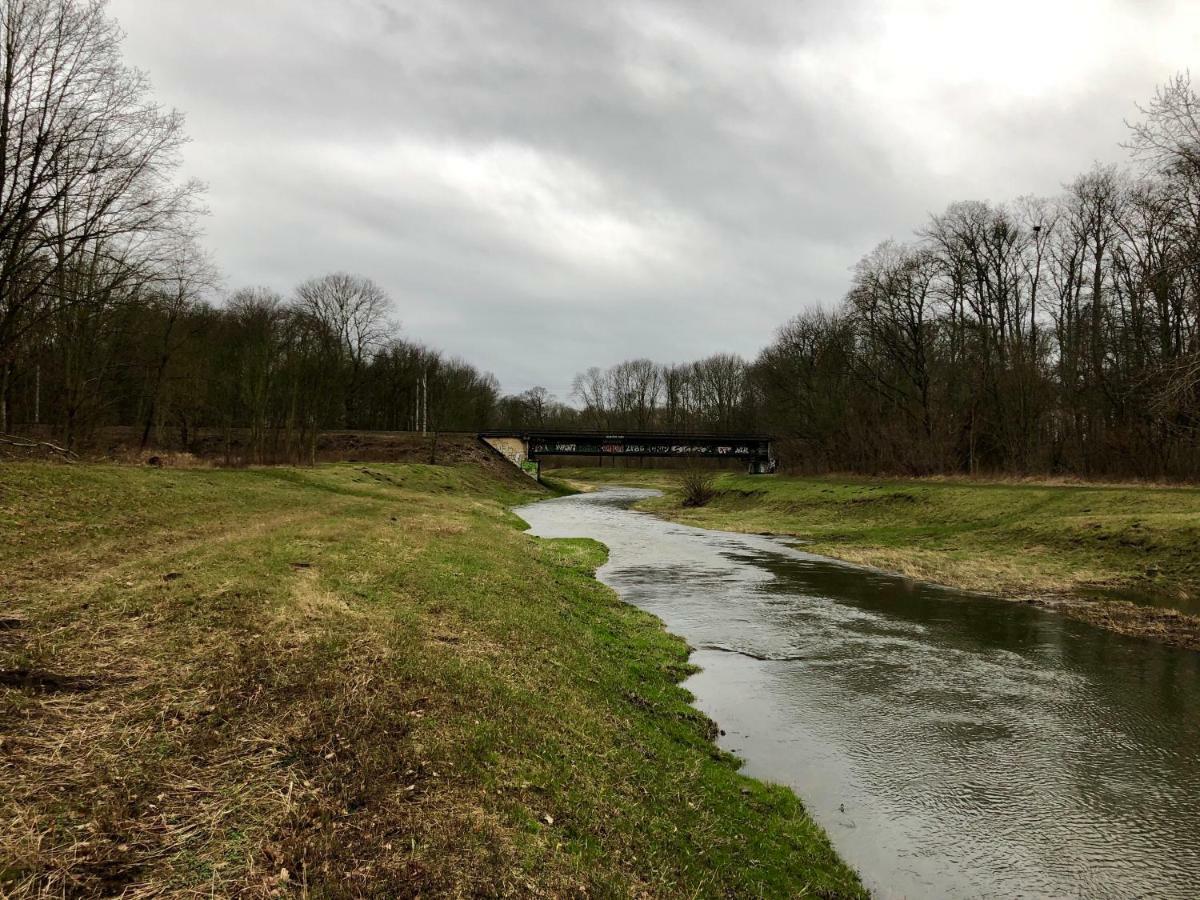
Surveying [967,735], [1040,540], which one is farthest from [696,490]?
[967,735]

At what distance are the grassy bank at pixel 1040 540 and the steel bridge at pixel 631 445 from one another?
32649mm

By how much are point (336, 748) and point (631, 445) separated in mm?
71319

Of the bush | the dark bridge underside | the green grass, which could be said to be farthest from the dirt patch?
the dark bridge underside

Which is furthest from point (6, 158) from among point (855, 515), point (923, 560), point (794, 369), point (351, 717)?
point (794, 369)

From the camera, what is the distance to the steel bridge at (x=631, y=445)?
72.9 m

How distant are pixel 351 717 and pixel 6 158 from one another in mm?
18020

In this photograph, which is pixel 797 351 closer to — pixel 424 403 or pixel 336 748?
pixel 424 403

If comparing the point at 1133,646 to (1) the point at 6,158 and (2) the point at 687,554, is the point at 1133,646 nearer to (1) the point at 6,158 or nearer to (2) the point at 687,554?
(2) the point at 687,554

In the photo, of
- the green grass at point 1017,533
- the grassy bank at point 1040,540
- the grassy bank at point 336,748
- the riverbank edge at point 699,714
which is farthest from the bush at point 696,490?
the grassy bank at point 336,748

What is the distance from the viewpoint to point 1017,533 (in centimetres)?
2427

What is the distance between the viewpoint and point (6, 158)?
15.1 meters

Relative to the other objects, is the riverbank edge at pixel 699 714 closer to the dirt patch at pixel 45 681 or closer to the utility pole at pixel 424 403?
the dirt patch at pixel 45 681

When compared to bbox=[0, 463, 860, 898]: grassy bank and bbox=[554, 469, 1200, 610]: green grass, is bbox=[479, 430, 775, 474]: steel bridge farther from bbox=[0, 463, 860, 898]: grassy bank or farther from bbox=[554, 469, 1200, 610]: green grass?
bbox=[0, 463, 860, 898]: grassy bank

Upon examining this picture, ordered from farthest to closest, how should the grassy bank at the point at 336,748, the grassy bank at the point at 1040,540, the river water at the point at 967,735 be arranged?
the grassy bank at the point at 1040,540 < the river water at the point at 967,735 < the grassy bank at the point at 336,748
